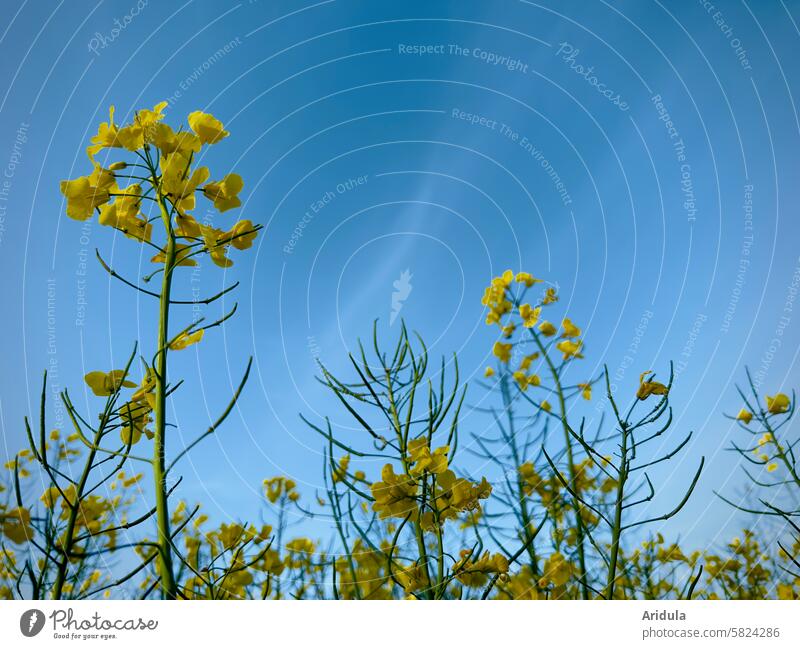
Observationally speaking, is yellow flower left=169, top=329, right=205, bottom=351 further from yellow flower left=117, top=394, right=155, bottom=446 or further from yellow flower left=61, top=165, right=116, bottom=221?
yellow flower left=61, top=165, right=116, bottom=221

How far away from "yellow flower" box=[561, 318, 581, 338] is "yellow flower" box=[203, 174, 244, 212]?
1707mm

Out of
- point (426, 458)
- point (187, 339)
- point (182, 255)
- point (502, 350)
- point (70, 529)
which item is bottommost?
point (70, 529)

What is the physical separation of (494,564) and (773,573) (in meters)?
3.28

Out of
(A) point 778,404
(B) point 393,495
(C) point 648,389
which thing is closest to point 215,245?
(B) point 393,495

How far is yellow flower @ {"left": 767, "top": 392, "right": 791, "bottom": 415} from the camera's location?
75.5 inches

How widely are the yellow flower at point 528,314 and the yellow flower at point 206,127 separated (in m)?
1.55

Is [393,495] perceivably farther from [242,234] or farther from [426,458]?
[242,234]

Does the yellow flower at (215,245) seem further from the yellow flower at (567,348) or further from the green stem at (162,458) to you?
the yellow flower at (567,348)

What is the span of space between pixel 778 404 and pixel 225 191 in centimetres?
214

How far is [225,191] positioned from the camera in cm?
98

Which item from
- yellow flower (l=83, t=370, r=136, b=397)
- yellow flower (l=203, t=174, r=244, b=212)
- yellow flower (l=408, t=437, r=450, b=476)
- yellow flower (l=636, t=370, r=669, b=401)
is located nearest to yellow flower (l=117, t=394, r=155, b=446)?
yellow flower (l=83, t=370, r=136, b=397)
